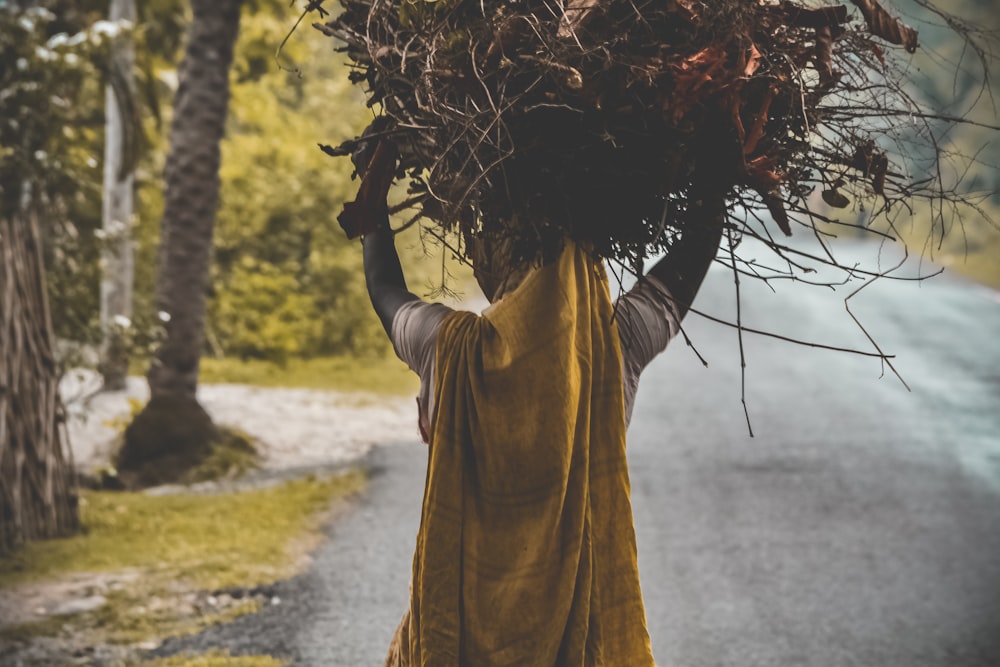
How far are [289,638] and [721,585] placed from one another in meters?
2.39

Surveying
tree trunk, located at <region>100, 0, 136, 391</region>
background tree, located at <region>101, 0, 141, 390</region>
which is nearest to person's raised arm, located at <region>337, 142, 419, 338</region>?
background tree, located at <region>101, 0, 141, 390</region>

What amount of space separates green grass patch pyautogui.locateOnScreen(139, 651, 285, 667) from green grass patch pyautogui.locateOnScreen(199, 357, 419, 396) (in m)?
6.93

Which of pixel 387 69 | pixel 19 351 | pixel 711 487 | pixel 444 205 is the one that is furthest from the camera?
pixel 711 487

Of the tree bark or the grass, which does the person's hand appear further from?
the tree bark

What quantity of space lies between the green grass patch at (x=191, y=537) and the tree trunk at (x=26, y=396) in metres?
0.21

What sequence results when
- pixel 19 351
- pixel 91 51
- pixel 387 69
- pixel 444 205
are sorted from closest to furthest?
pixel 444 205 → pixel 387 69 → pixel 19 351 → pixel 91 51

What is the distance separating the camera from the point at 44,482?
6.12 meters

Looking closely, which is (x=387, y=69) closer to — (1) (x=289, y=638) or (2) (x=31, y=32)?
(1) (x=289, y=638)

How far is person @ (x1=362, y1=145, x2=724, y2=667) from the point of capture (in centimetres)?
216

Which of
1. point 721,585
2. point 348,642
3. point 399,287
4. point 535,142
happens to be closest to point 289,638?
point 348,642

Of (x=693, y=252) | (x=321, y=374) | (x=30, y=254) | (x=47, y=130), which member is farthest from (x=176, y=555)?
(x=321, y=374)

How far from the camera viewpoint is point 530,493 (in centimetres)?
219

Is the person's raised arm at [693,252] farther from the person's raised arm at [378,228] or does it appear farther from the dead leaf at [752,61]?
the person's raised arm at [378,228]

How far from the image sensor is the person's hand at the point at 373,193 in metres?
2.38
